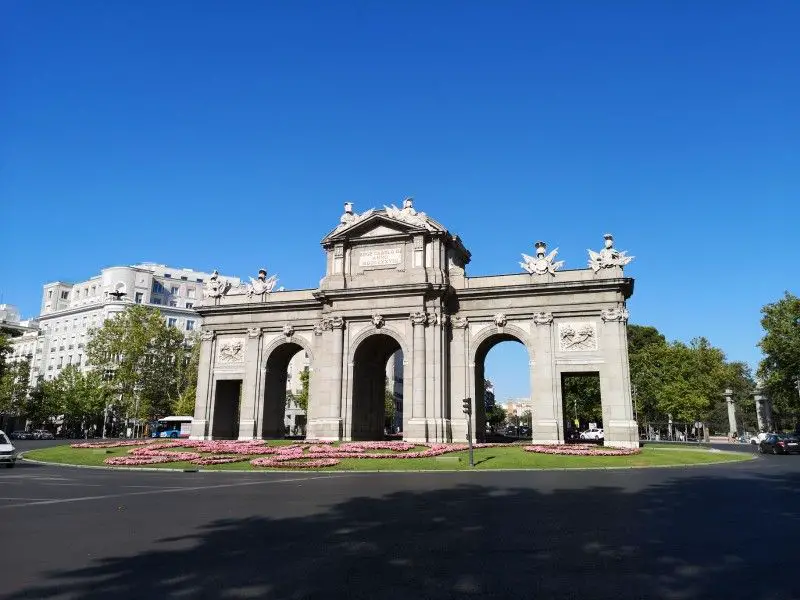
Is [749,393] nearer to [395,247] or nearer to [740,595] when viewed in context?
[395,247]

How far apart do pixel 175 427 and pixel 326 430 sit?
1634 inches

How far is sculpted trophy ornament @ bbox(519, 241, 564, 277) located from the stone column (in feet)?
29.5

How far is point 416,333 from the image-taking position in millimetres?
44062

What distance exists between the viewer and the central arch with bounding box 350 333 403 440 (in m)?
47.3

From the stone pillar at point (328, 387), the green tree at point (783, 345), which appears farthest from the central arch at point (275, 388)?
the green tree at point (783, 345)

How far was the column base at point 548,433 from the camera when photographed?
41594 mm

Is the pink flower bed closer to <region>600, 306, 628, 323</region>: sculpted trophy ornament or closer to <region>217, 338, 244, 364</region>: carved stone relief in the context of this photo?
<region>600, 306, 628, 323</region>: sculpted trophy ornament

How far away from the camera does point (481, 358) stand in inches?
1859

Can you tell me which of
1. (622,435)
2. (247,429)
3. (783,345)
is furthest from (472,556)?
(783,345)

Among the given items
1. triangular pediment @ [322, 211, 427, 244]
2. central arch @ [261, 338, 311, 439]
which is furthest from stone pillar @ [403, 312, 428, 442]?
central arch @ [261, 338, 311, 439]

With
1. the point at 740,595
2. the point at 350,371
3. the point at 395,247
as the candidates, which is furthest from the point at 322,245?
the point at 740,595

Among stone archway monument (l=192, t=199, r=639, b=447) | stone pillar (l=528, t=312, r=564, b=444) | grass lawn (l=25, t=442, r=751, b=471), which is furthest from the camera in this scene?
stone archway monument (l=192, t=199, r=639, b=447)

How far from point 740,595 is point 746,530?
502 cm

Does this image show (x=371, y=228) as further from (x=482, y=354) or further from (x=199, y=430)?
(x=199, y=430)
